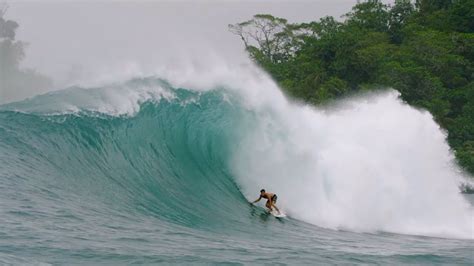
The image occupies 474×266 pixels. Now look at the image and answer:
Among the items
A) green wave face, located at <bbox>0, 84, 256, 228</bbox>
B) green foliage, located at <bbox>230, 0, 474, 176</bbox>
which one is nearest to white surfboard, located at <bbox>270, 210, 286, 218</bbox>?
green wave face, located at <bbox>0, 84, 256, 228</bbox>

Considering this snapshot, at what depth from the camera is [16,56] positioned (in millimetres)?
84625

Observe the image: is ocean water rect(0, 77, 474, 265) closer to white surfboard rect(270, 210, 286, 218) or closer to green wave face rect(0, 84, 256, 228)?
green wave face rect(0, 84, 256, 228)

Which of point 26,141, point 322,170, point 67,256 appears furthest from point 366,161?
point 67,256

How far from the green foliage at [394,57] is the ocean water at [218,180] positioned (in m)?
16.4

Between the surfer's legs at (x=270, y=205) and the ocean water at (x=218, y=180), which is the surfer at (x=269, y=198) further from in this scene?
the ocean water at (x=218, y=180)

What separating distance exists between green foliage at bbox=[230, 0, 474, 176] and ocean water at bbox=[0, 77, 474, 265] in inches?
646

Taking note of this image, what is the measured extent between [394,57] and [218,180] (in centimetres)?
2925

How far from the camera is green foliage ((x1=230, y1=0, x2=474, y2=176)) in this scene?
3941 centimetres

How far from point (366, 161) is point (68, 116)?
297 inches

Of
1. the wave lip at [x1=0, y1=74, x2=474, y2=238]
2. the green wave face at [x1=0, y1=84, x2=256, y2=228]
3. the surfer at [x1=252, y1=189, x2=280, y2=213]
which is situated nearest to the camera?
the green wave face at [x1=0, y1=84, x2=256, y2=228]

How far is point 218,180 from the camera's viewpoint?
677 inches

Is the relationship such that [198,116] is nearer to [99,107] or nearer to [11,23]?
[99,107]

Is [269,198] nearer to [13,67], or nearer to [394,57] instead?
[394,57]

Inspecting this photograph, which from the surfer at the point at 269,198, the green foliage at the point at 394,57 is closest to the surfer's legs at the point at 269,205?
the surfer at the point at 269,198
